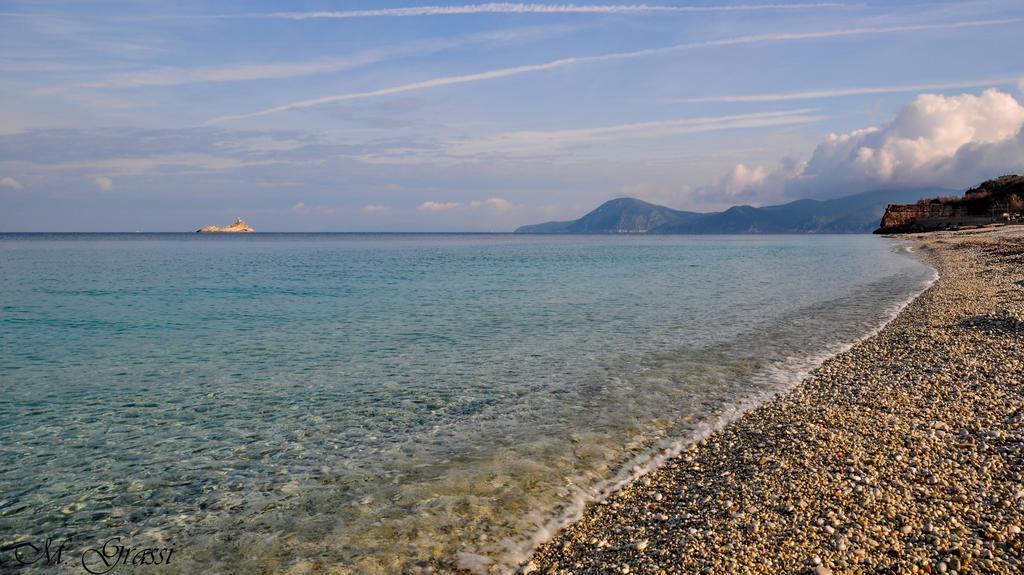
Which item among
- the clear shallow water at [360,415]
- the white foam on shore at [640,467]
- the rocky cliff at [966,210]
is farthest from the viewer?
the rocky cliff at [966,210]

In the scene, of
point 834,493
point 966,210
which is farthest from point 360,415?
point 966,210

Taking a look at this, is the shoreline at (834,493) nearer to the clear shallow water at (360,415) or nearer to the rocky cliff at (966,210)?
the clear shallow water at (360,415)

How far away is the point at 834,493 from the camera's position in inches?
293

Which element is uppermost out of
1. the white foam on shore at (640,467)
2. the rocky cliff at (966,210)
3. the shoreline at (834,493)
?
the rocky cliff at (966,210)

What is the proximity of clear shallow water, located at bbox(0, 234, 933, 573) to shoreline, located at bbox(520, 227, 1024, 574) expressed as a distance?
815 mm

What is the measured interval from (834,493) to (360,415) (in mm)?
8637

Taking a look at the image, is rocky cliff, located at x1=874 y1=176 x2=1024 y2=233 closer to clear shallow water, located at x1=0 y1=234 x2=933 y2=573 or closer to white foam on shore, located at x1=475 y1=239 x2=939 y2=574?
clear shallow water, located at x1=0 y1=234 x2=933 y2=573

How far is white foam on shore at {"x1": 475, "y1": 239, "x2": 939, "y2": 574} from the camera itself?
697cm

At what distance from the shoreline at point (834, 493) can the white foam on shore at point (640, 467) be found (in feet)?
0.48

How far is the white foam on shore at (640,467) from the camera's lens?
22.9 ft

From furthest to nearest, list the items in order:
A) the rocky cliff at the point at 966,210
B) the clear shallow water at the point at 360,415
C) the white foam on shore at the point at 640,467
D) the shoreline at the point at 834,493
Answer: the rocky cliff at the point at 966,210, the clear shallow water at the point at 360,415, the white foam on shore at the point at 640,467, the shoreline at the point at 834,493

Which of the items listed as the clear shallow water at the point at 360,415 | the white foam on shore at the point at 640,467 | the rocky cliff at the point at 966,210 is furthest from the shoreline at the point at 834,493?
the rocky cliff at the point at 966,210

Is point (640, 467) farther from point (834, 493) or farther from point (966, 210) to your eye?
point (966, 210)

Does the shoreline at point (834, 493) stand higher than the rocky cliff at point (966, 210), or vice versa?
the rocky cliff at point (966, 210)
